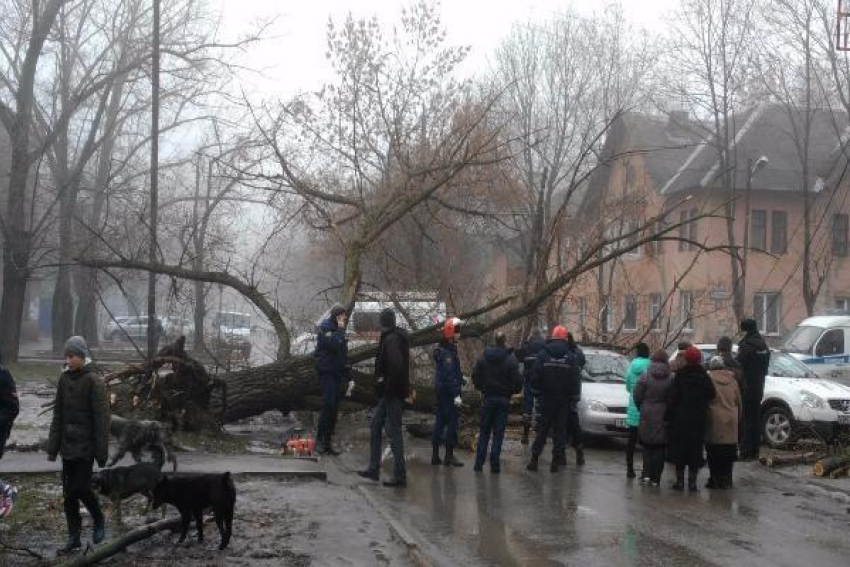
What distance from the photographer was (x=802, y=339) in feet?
72.2

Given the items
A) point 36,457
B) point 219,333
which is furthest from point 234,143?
point 36,457

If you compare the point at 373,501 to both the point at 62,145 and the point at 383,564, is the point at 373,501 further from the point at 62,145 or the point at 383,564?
the point at 62,145

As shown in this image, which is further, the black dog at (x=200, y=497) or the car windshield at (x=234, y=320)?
the car windshield at (x=234, y=320)

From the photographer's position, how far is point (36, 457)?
12.4 m

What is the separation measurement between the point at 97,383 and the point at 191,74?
25044mm

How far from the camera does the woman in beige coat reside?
39.1 ft

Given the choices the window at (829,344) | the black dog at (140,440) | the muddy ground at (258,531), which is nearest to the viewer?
the muddy ground at (258,531)

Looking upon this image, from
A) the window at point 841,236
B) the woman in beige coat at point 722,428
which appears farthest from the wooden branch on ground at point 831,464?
the window at point 841,236

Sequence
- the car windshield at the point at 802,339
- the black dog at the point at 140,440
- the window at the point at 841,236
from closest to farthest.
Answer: the black dog at the point at 140,440, the car windshield at the point at 802,339, the window at the point at 841,236

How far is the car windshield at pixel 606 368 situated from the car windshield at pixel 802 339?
19.6 ft

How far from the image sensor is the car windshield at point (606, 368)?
16984mm

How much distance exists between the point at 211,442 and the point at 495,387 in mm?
4247

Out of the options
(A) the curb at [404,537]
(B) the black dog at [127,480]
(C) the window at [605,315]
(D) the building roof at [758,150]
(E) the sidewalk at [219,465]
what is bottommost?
(A) the curb at [404,537]

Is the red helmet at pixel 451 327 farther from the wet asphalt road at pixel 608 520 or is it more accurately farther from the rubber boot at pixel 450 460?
the wet asphalt road at pixel 608 520
